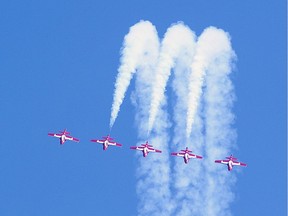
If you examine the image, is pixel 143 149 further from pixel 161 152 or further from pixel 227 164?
pixel 227 164

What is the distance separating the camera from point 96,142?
9150 centimetres

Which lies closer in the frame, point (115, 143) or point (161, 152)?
point (161, 152)

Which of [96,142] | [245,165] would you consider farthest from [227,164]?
[96,142]

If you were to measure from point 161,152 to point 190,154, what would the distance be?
14.1 feet

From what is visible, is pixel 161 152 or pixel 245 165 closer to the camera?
pixel 161 152

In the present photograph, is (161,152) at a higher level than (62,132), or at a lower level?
lower

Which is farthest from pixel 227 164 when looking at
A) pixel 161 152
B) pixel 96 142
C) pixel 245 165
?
pixel 96 142

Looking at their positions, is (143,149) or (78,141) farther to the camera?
(78,141)

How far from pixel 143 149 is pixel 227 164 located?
10434mm

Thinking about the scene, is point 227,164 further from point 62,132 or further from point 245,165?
point 62,132

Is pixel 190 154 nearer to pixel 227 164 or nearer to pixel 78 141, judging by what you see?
pixel 227 164

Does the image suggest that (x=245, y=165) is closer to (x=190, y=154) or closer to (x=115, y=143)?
(x=190, y=154)

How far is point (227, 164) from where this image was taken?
295ft

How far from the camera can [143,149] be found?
A: 3497 inches
